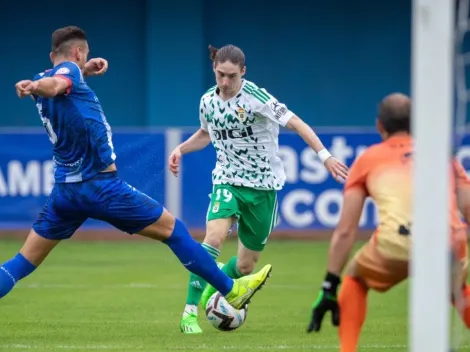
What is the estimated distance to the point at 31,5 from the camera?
22719 mm

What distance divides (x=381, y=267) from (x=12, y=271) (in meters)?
3.10

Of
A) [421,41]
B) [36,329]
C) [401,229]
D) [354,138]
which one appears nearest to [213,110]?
[36,329]

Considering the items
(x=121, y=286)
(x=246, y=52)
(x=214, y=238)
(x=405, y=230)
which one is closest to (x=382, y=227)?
(x=405, y=230)

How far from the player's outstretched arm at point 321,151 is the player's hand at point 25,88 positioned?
7.09ft

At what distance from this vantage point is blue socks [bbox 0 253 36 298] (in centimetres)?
880

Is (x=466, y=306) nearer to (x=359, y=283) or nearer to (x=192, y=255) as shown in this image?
(x=359, y=283)

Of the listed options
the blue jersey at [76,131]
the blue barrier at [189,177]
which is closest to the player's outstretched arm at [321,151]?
the blue jersey at [76,131]

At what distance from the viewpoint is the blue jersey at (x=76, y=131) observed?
8.69 meters

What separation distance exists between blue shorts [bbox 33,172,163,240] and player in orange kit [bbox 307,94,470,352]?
217cm

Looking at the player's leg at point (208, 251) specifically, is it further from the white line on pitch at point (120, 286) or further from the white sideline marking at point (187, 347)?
the white line on pitch at point (120, 286)

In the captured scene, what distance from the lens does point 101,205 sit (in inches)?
342

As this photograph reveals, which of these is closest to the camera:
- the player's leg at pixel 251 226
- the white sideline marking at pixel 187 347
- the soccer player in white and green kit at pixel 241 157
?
the white sideline marking at pixel 187 347

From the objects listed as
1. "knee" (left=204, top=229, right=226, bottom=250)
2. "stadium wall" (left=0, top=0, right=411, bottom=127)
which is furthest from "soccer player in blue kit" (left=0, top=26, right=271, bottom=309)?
"stadium wall" (left=0, top=0, right=411, bottom=127)

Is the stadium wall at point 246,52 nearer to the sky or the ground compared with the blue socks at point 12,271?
nearer to the sky
